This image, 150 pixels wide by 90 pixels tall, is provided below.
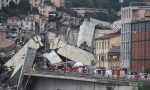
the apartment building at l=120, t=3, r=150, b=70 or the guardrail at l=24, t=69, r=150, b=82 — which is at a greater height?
the apartment building at l=120, t=3, r=150, b=70

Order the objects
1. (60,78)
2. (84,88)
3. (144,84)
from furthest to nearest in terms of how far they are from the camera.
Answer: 1. (60,78)
2. (84,88)
3. (144,84)

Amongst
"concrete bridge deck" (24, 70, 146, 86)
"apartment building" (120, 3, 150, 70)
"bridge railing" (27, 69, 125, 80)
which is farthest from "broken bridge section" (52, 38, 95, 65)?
"concrete bridge deck" (24, 70, 146, 86)

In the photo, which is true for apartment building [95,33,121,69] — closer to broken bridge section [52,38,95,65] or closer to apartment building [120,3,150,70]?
broken bridge section [52,38,95,65]

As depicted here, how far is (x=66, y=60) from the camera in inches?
4469

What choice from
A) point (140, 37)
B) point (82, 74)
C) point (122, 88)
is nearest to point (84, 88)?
point (82, 74)

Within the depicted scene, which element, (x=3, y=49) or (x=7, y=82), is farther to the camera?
(x=3, y=49)

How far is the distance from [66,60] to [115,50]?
19.6ft

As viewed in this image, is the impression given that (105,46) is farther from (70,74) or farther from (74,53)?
(70,74)

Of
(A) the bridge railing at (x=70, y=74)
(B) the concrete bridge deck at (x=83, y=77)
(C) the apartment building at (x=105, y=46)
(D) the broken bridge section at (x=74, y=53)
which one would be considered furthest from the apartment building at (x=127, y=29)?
(D) the broken bridge section at (x=74, y=53)

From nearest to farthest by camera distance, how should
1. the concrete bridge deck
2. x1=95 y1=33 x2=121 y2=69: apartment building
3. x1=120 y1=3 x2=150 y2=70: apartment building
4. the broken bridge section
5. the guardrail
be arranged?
the concrete bridge deck → the guardrail → x1=120 y1=3 x2=150 y2=70: apartment building → x1=95 y1=33 x2=121 y2=69: apartment building → the broken bridge section

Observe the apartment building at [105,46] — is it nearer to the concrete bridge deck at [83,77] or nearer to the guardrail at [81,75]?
the guardrail at [81,75]

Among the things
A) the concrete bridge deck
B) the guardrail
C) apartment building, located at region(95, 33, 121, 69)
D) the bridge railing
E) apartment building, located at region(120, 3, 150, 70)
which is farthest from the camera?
apartment building, located at region(95, 33, 121, 69)

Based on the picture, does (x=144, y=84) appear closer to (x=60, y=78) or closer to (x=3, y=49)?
(x=60, y=78)

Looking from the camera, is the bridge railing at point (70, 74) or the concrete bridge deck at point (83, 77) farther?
the bridge railing at point (70, 74)
